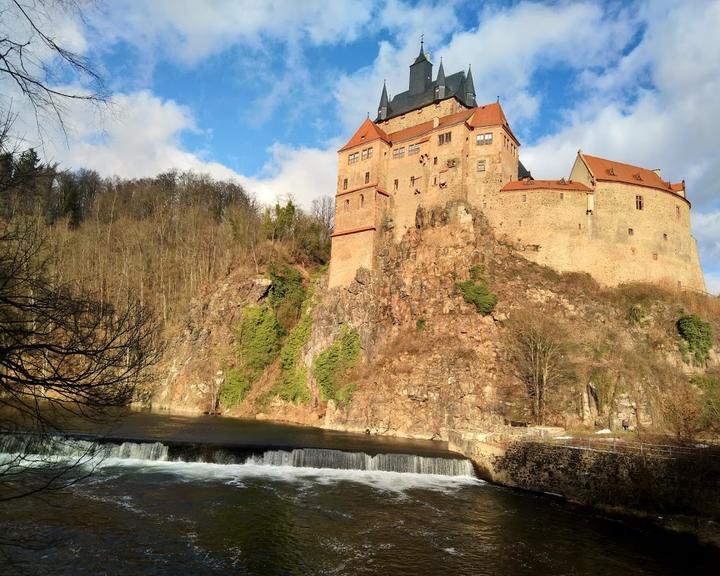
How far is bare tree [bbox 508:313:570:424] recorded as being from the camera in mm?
31891

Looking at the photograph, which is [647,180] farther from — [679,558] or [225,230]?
[225,230]

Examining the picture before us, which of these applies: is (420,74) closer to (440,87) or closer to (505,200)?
(440,87)

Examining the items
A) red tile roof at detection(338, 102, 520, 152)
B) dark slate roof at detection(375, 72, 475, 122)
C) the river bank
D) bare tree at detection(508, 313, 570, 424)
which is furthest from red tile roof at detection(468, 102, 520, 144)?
the river bank

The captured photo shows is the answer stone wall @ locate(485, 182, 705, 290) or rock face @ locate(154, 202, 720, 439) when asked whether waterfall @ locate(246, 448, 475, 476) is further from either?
stone wall @ locate(485, 182, 705, 290)

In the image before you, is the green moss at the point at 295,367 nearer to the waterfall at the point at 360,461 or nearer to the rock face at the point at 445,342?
the rock face at the point at 445,342

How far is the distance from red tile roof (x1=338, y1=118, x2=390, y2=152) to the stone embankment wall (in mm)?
33720

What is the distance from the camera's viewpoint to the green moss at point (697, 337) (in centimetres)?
3481

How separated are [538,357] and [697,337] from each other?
39.8 ft

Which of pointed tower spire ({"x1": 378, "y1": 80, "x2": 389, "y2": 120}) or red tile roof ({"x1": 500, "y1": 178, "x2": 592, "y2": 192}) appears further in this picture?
pointed tower spire ({"x1": 378, "y1": 80, "x2": 389, "y2": 120})

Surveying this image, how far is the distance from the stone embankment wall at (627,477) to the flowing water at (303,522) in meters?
0.94

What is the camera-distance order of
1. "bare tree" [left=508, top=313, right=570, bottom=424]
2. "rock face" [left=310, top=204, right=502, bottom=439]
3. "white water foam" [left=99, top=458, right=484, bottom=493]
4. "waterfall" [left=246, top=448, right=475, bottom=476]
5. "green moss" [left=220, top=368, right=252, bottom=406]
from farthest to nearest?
1. "green moss" [left=220, top=368, right=252, bottom=406]
2. "rock face" [left=310, top=204, right=502, bottom=439]
3. "bare tree" [left=508, top=313, right=570, bottom=424]
4. "waterfall" [left=246, top=448, right=475, bottom=476]
5. "white water foam" [left=99, top=458, right=484, bottom=493]

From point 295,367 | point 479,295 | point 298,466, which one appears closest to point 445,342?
point 479,295

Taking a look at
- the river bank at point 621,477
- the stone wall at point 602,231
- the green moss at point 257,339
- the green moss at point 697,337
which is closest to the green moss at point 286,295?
the green moss at point 257,339

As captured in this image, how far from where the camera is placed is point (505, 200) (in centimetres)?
4338
